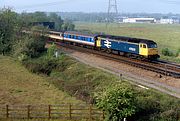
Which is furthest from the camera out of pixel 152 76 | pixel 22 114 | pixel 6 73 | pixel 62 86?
pixel 6 73

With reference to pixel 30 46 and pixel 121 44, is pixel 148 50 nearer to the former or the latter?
pixel 121 44

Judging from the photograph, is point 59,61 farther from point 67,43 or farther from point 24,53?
point 67,43

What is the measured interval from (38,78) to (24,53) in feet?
48.4

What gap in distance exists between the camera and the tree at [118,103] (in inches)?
931

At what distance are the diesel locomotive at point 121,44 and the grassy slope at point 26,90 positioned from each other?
12084 mm

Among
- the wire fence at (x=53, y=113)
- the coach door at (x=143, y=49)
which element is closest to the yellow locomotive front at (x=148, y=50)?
the coach door at (x=143, y=49)

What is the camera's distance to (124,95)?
23.9m

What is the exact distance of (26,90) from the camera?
37594 mm

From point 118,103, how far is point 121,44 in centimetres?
2567

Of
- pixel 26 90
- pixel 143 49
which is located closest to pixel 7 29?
pixel 26 90

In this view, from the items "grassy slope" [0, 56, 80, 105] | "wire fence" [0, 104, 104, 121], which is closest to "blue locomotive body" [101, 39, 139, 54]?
"grassy slope" [0, 56, 80, 105]

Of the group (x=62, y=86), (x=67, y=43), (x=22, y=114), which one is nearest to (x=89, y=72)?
(x=62, y=86)

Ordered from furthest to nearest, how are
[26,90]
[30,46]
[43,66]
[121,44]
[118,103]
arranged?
1. [30,46]
2. [43,66]
3. [121,44]
4. [26,90]
5. [118,103]

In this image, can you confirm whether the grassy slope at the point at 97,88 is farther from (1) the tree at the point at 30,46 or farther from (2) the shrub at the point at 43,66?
(1) the tree at the point at 30,46
